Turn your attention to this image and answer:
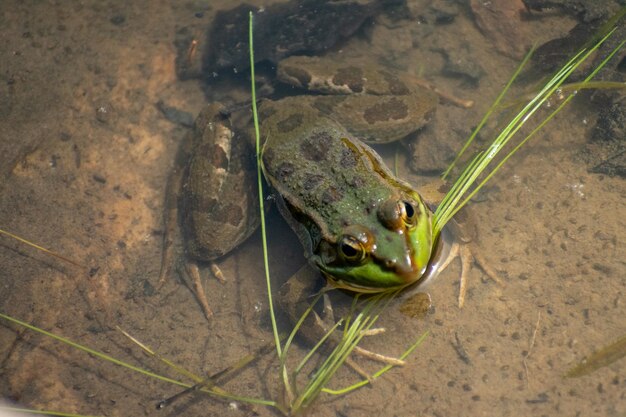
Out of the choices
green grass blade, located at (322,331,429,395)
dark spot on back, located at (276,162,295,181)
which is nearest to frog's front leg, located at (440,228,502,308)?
green grass blade, located at (322,331,429,395)

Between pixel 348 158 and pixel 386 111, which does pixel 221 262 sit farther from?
pixel 386 111

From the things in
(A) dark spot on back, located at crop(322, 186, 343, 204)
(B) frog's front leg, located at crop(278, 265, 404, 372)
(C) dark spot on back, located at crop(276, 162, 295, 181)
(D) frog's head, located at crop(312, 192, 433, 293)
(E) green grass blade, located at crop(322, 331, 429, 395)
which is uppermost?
(C) dark spot on back, located at crop(276, 162, 295, 181)

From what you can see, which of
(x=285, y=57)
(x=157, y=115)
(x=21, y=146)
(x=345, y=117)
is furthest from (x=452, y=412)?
(x=21, y=146)

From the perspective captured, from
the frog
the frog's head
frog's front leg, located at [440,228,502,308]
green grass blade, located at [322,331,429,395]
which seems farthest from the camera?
frog's front leg, located at [440,228,502,308]

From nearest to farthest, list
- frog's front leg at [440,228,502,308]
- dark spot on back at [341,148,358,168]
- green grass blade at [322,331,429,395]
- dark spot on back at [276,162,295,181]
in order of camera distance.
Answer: green grass blade at [322,331,429,395], dark spot on back at [341,148,358,168], dark spot on back at [276,162,295,181], frog's front leg at [440,228,502,308]

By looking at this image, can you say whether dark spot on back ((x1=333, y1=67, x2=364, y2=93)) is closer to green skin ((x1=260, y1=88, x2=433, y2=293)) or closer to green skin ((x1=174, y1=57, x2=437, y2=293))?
green skin ((x1=174, y1=57, x2=437, y2=293))

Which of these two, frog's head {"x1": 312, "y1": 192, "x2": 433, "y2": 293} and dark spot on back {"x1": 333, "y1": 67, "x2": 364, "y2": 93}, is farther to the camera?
dark spot on back {"x1": 333, "y1": 67, "x2": 364, "y2": 93}

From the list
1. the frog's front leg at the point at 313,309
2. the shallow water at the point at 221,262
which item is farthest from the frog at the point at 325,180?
the shallow water at the point at 221,262
